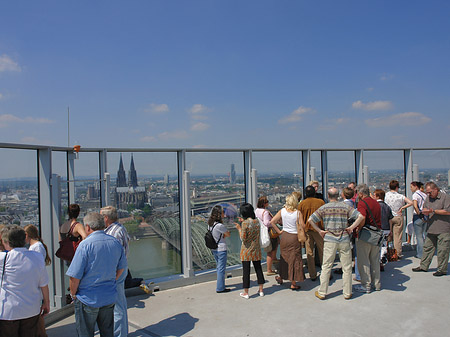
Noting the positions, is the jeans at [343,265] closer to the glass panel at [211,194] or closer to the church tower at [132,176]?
the glass panel at [211,194]

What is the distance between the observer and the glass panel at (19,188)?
13.5 feet

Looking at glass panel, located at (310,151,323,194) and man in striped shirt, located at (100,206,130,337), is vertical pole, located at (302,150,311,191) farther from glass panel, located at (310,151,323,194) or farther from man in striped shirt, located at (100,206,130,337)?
man in striped shirt, located at (100,206,130,337)

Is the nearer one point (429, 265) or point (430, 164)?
point (429, 265)

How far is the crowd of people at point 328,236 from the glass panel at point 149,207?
0.95 meters

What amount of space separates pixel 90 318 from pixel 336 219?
11.3 ft

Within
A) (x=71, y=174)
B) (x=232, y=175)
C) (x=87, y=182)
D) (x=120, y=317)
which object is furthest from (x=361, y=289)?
(x=71, y=174)

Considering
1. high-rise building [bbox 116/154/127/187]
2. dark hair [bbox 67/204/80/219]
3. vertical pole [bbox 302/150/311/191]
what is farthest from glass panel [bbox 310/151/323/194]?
dark hair [bbox 67/204/80/219]

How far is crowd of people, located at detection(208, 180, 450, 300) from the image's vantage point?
505 centimetres

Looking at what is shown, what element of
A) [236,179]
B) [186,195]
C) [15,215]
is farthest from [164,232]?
[15,215]

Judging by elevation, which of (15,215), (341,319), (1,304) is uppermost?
(15,215)

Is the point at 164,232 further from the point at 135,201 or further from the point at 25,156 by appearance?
the point at 25,156

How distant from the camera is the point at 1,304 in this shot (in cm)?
306

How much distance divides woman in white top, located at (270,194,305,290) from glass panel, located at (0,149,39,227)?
3591 millimetres

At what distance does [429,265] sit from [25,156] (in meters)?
6.77
